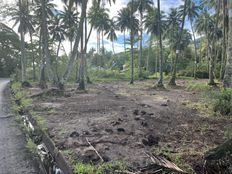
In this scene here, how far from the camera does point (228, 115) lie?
10438mm

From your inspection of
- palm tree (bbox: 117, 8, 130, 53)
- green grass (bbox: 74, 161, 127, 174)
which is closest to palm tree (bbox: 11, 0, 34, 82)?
palm tree (bbox: 117, 8, 130, 53)

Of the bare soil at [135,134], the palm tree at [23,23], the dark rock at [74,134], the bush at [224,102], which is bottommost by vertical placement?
the bare soil at [135,134]

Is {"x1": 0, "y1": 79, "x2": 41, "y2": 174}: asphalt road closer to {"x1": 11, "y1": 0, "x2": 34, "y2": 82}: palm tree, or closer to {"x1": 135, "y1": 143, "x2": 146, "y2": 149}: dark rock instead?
{"x1": 135, "y1": 143, "x2": 146, "y2": 149}: dark rock

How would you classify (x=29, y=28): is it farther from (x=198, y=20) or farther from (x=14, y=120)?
(x=14, y=120)

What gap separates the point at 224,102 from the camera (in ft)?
35.6

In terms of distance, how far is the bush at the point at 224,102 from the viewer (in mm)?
10677

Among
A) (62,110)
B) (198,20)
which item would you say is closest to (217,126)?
(62,110)

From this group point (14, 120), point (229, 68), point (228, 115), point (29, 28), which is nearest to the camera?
point (228, 115)

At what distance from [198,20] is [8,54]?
30.4 meters

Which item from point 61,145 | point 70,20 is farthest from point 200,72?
point 61,145

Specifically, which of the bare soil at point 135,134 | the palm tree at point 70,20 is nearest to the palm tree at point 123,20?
the palm tree at point 70,20

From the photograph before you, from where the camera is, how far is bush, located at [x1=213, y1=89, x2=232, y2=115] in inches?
420

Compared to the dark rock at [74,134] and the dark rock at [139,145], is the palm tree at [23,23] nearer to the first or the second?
the dark rock at [74,134]

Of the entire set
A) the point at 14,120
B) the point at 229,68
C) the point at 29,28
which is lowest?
the point at 14,120
